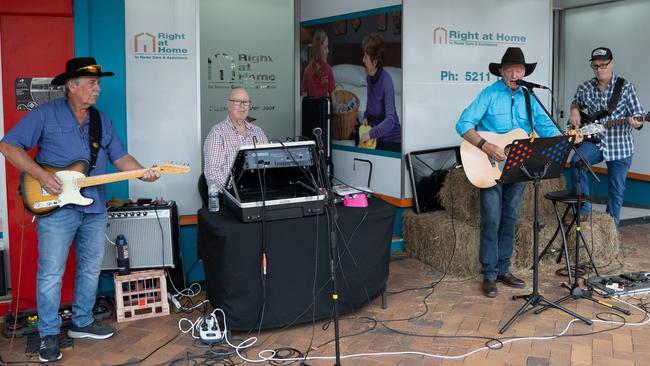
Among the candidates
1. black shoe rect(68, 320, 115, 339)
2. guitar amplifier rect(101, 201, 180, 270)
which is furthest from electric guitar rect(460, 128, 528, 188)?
black shoe rect(68, 320, 115, 339)

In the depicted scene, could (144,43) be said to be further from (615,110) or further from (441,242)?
(615,110)

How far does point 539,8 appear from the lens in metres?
6.96

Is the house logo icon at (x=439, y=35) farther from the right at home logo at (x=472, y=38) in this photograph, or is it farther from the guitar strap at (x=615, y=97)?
the guitar strap at (x=615, y=97)

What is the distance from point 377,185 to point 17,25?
134 inches

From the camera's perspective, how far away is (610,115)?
6055 mm

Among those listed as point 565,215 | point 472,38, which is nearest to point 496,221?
point 565,215

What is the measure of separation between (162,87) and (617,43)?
18.8 feet

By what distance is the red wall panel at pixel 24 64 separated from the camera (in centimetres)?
465

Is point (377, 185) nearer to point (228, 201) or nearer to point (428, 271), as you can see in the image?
point (428, 271)

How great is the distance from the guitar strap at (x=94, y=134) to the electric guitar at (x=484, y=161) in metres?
2.55

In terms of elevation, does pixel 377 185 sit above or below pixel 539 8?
below

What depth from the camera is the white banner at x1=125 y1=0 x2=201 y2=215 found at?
523cm

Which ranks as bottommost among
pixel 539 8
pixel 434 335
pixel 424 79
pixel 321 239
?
pixel 434 335

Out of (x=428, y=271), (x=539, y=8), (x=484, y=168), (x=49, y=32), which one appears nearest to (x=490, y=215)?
(x=484, y=168)
